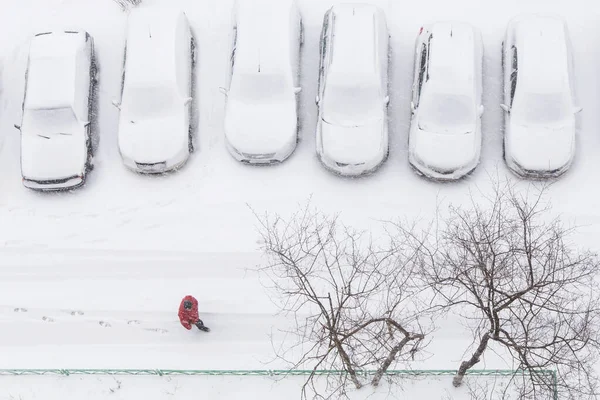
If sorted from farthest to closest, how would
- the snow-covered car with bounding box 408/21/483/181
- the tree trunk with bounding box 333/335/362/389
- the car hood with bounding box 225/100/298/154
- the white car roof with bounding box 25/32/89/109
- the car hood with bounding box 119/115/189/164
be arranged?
the white car roof with bounding box 25/32/89/109 → the car hood with bounding box 119/115/189/164 → the car hood with bounding box 225/100/298/154 → the snow-covered car with bounding box 408/21/483/181 → the tree trunk with bounding box 333/335/362/389

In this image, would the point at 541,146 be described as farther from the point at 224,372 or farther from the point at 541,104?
the point at 224,372

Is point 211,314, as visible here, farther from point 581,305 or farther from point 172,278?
point 581,305

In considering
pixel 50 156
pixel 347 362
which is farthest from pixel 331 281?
pixel 50 156

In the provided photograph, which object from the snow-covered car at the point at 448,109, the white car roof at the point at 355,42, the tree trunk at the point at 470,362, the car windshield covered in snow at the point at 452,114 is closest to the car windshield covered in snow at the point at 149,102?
the white car roof at the point at 355,42

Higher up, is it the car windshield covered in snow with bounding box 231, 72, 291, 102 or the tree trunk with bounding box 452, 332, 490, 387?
the car windshield covered in snow with bounding box 231, 72, 291, 102

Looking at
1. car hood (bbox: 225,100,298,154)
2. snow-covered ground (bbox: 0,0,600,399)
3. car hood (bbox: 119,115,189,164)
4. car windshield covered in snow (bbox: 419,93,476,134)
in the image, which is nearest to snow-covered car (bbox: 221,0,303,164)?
car hood (bbox: 225,100,298,154)

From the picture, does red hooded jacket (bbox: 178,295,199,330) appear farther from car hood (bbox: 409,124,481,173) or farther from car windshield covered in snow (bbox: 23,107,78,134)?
car hood (bbox: 409,124,481,173)

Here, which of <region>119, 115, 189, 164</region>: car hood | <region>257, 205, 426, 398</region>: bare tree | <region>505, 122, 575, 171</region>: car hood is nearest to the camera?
<region>257, 205, 426, 398</region>: bare tree

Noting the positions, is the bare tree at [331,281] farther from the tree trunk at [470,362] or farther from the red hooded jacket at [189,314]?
the red hooded jacket at [189,314]
